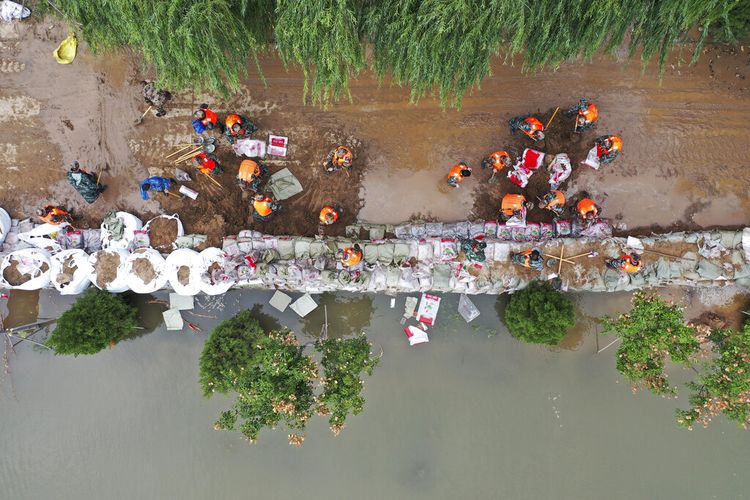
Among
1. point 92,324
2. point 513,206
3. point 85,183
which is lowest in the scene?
point 92,324

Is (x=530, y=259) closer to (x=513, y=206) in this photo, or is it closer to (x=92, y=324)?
(x=513, y=206)

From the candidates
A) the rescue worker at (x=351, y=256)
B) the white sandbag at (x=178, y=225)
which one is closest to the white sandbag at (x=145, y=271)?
the white sandbag at (x=178, y=225)

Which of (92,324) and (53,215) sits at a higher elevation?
(53,215)

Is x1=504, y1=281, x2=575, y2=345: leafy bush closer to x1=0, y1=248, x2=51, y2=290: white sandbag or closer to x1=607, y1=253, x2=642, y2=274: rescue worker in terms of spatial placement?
x1=607, y1=253, x2=642, y2=274: rescue worker

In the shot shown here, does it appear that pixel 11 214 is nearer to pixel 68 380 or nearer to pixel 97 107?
pixel 97 107

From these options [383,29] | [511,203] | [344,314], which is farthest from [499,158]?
[344,314]
